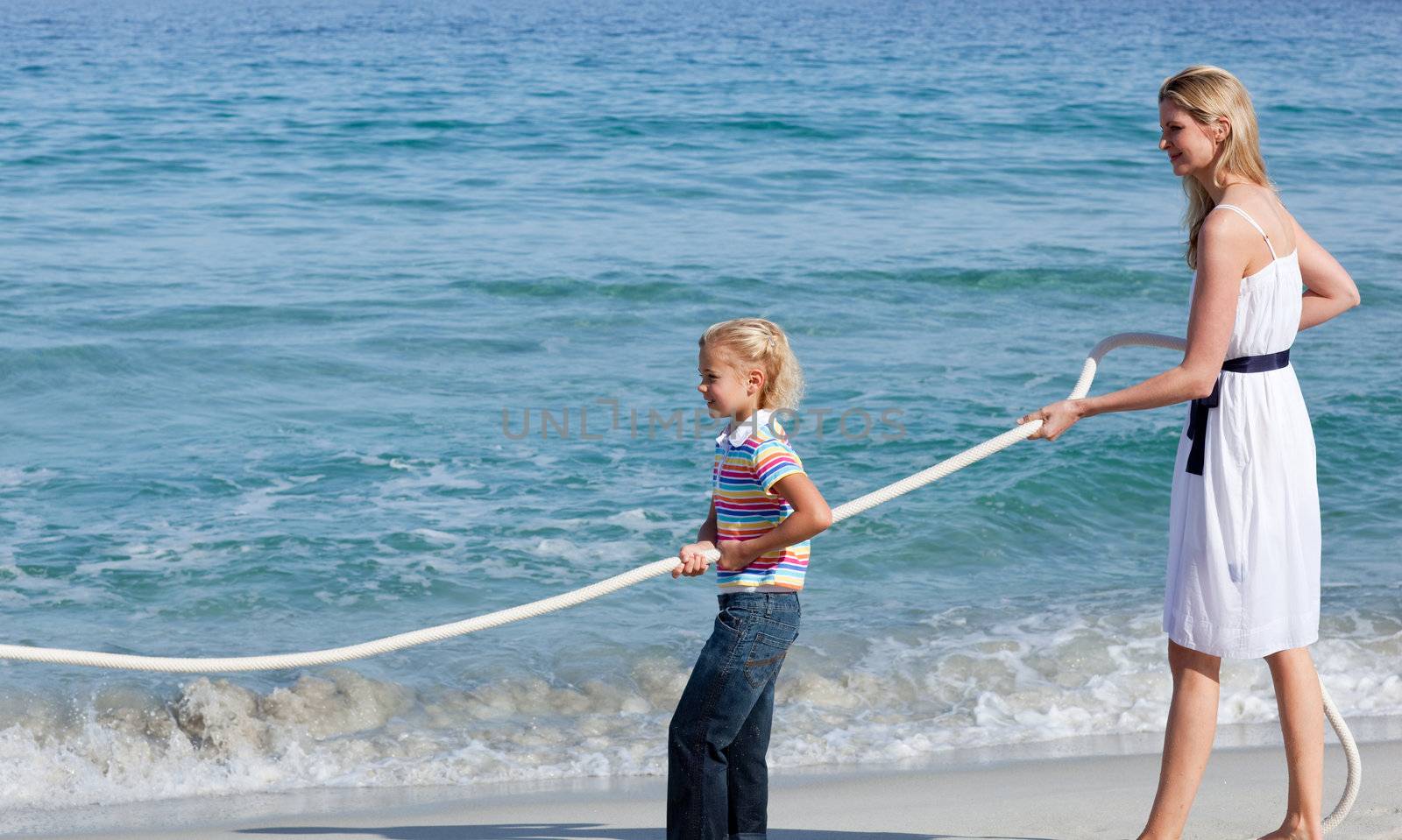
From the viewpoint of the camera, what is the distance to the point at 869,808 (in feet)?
Answer: 13.1

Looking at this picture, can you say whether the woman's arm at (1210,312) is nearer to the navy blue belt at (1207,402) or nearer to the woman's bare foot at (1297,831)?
the navy blue belt at (1207,402)

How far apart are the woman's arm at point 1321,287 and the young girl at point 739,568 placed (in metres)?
1.20

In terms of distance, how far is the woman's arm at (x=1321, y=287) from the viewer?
10.4ft

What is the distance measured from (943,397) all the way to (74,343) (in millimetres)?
6414

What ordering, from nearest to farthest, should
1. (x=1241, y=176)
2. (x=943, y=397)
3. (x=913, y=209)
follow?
(x=1241, y=176) < (x=943, y=397) < (x=913, y=209)

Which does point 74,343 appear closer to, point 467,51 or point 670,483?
point 670,483

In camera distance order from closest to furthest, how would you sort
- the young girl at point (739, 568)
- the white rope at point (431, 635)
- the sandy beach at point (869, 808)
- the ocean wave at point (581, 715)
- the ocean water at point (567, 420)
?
1. the white rope at point (431, 635)
2. the young girl at point (739, 568)
3. the sandy beach at point (869, 808)
4. the ocean wave at point (581, 715)
5. the ocean water at point (567, 420)

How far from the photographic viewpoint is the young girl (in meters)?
3.07

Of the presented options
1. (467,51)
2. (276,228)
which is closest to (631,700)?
(276,228)

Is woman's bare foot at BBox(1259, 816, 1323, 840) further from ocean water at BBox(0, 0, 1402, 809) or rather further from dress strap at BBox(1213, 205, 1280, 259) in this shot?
ocean water at BBox(0, 0, 1402, 809)

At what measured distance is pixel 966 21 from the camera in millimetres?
46781

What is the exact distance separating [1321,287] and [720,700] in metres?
1.69

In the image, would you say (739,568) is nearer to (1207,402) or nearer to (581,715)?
(1207,402)

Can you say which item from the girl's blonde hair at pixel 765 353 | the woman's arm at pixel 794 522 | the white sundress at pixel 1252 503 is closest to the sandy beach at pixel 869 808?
the white sundress at pixel 1252 503
